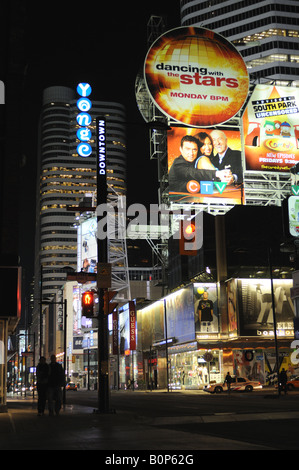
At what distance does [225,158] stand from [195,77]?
1012 cm

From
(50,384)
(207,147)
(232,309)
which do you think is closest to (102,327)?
(50,384)

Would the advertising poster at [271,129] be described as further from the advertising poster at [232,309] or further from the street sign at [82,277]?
the street sign at [82,277]

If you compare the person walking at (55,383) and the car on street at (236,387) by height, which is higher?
the person walking at (55,383)

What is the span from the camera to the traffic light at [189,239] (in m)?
68.2

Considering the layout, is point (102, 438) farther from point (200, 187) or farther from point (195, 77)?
point (195, 77)

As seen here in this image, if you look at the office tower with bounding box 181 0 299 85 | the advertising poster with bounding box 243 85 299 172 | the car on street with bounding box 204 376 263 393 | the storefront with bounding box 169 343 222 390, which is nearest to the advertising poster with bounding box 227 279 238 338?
the storefront with bounding box 169 343 222 390

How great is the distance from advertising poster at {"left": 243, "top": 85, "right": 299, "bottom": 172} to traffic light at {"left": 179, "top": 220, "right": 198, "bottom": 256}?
1046cm

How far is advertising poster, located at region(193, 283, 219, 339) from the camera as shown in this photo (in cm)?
6525

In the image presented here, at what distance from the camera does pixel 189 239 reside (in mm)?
68562

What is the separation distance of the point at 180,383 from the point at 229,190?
903 inches

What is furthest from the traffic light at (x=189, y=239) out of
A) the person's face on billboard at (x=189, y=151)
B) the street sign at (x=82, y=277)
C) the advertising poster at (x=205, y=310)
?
the street sign at (x=82, y=277)

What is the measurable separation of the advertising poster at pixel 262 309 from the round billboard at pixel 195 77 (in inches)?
768

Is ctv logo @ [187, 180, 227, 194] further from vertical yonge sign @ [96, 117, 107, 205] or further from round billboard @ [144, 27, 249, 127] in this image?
vertical yonge sign @ [96, 117, 107, 205]
